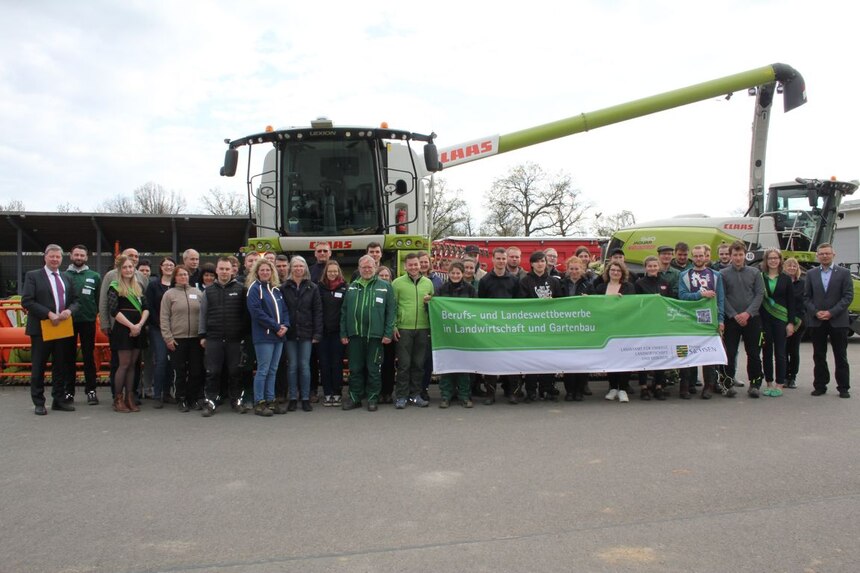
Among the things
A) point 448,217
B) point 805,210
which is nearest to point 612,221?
point 448,217

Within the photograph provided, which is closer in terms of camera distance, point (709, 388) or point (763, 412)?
point (763, 412)

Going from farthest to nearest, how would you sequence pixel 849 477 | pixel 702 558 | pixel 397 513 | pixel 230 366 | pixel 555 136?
pixel 555 136
pixel 230 366
pixel 849 477
pixel 397 513
pixel 702 558

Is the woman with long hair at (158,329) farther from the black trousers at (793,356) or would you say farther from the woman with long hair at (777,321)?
the black trousers at (793,356)

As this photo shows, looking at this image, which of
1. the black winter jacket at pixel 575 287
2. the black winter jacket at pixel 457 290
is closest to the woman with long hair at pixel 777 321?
the black winter jacket at pixel 575 287

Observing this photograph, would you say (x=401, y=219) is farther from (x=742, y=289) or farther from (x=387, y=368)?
(x=742, y=289)

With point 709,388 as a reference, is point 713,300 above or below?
above

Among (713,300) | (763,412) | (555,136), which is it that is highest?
(555,136)

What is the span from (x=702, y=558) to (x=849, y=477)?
7.33ft

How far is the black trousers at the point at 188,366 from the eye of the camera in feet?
25.7

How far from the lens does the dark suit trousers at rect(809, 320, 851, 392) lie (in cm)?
837

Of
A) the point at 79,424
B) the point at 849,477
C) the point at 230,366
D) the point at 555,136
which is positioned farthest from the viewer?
the point at 555,136

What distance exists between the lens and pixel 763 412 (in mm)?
7441

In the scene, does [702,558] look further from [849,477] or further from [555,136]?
[555,136]

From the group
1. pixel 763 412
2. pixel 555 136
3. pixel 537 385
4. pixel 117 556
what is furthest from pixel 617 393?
pixel 555 136
